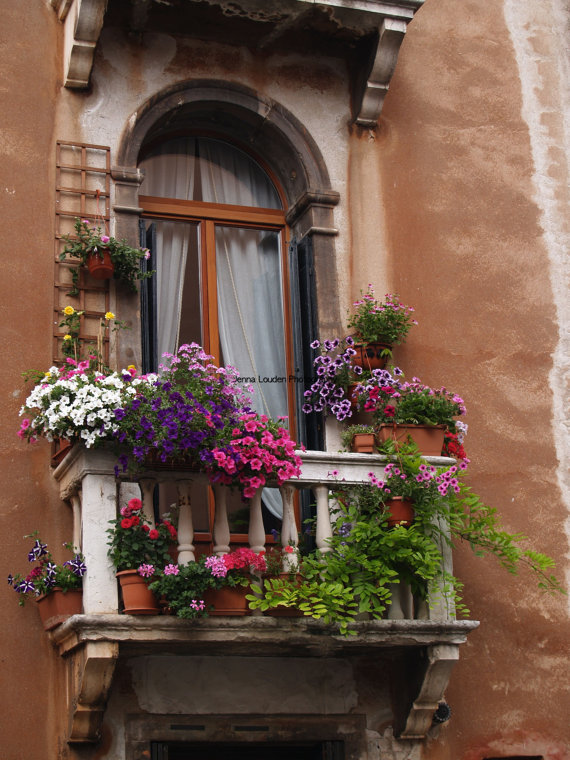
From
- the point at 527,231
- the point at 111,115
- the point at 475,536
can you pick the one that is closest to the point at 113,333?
the point at 111,115

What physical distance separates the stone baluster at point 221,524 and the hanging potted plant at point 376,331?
1526 millimetres

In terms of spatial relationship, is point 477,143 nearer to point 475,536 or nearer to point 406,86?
point 406,86

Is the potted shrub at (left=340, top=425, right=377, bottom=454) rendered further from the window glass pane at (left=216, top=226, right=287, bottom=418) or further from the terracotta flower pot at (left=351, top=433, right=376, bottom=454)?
the window glass pane at (left=216, top=226, right=287, bottom=418)

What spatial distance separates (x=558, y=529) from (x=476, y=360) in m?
1.23

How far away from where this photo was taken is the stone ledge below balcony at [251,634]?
19.3 ft

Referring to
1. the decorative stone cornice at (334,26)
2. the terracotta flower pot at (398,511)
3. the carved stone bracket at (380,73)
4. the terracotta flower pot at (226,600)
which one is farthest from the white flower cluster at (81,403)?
the carved stone bracket at (380,73)

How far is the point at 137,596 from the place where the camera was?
589 centimetres

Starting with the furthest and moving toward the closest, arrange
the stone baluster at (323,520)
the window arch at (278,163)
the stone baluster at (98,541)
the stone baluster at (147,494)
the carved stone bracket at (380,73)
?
the carved stone bracket at (380,73) < the window arch at (278,163) < the stone baluster at (323,520) < the stone baluster at (147,494) < the stone baluster at (98,541)

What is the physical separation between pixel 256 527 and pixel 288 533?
18cm

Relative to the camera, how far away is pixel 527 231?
8.36 meters

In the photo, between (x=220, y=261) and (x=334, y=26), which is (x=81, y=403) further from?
(x=334, y=26)

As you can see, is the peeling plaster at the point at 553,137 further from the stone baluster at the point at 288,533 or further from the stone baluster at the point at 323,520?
the stone baluster at the point at 288,533

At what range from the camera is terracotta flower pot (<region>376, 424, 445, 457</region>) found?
6969 mm

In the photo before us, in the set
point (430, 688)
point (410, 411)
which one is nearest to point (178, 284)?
point (410, 411)
